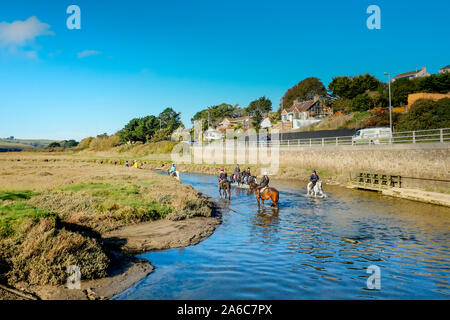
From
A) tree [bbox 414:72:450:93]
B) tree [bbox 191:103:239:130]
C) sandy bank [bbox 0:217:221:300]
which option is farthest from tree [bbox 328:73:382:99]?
sandy bank [bbox 0:217:221:300]

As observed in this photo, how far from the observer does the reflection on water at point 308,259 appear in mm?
7773

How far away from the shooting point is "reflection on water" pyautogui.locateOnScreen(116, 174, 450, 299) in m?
7.77

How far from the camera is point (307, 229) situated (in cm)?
1473

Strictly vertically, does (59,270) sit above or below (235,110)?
below

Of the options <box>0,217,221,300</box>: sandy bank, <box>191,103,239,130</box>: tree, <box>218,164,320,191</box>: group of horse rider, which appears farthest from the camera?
<box>191,103,239,130</box>: tree

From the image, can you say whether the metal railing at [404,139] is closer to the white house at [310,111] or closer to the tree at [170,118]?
the white house at [310,111]

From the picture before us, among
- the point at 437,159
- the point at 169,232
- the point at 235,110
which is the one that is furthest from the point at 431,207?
the point at 235,110

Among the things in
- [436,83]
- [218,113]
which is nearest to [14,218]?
[436,83]

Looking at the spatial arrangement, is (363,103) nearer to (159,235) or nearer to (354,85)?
(354,85)

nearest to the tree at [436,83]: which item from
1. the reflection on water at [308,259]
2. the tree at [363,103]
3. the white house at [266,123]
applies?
the tree at [363,103]

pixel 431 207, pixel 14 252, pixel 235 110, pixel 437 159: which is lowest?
pixel 431 207

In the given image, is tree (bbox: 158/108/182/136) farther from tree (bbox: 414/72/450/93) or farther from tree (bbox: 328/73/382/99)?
tree (bbox: 414/72/450/93)
